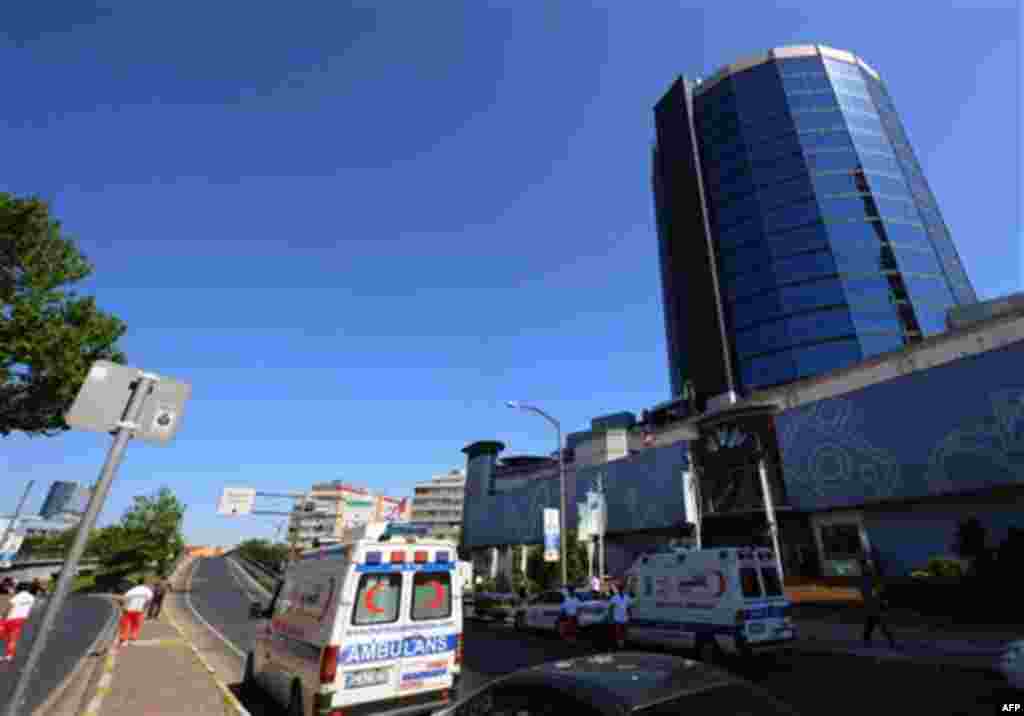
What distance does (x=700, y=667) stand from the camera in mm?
3516

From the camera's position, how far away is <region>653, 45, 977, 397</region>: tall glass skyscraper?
157 ft

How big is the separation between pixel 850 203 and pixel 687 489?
42543mm

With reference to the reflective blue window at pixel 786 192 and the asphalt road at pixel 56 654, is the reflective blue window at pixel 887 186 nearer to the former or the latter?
the reflective blue window at pixel 786 192

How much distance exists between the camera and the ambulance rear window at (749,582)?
11.0 metres

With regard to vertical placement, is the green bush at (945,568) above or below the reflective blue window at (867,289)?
below

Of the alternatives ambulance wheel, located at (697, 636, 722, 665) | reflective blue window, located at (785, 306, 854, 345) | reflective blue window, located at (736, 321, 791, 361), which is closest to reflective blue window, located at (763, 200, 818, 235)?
reflective blue window, located at (785, 306, 854, 345)

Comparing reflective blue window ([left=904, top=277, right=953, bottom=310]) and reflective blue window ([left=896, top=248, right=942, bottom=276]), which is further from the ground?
reflective blue window ([left=896, top=248, right=942, bottom=276])

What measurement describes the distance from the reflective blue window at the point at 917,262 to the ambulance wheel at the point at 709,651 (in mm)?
54157

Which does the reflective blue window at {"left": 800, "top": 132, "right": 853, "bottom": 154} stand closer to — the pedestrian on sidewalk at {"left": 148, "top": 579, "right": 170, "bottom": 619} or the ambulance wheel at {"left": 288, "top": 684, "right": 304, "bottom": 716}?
the ambulance wheel at {"left": 288, "top": 684, "right": 304, "bottom": 716}

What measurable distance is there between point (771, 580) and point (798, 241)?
50.8m

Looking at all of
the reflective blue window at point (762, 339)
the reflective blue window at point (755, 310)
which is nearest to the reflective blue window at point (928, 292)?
the reflective blue window at point (755, 310)

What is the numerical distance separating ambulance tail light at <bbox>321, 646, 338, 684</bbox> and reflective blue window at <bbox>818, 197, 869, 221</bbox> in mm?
61340

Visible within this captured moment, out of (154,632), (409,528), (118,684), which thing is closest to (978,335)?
(409,528)

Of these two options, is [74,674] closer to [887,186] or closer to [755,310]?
[755,310]
